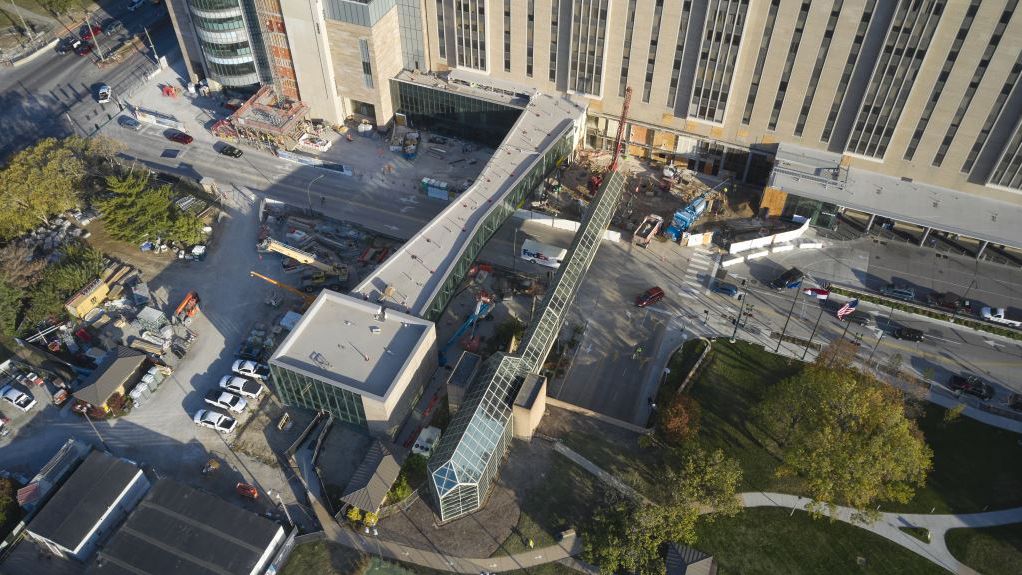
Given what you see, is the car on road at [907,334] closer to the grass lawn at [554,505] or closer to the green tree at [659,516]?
the green tree at [659,516]

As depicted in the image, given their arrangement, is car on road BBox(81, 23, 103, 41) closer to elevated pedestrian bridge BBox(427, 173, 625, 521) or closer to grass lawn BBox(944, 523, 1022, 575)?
elevated pedestrian bridge BBox(427, 173, 625, 521)

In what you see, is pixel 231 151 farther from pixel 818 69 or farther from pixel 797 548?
pixel 797 548

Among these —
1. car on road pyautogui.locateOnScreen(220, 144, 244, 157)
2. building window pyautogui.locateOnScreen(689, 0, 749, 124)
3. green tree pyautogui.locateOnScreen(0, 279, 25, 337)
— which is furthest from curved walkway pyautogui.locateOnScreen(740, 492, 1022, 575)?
car on road pyautogui.locateOnScreen(220, 144, 244, 157)

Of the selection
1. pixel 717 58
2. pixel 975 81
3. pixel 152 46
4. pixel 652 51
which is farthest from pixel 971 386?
pixel 152 46

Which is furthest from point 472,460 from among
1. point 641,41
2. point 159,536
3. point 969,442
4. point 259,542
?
point 641,41

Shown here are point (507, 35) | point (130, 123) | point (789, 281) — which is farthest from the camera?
point (130, 123)

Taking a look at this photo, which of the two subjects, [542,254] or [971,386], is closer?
[971,386]
